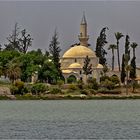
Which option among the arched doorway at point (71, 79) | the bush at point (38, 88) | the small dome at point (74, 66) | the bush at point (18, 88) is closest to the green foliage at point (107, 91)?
the bush at point (38, 88)

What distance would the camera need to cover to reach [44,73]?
123 m

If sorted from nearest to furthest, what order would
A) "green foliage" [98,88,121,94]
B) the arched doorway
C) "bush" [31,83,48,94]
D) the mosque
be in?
1. "bush" [31,83,48,94]
2. "green foliage" [98,88,121,94]
3. the arched doorway
4. the mosque

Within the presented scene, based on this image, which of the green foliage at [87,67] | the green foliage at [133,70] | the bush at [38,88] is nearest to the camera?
the bush at [38,88]

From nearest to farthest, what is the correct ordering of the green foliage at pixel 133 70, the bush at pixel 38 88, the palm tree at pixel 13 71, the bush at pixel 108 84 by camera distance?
the bush at pixel 38 88
the bush at pixel 108 84
the palm tree at pixel 13 71
the green foliage at pixel 133 70

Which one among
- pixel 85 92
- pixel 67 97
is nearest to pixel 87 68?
pixel 85 92

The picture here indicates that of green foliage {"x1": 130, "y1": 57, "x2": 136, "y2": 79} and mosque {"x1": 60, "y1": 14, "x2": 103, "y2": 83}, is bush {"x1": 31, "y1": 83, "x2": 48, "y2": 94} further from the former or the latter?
mosque {"x1": 60, "y1": 14, "x2": 103, "y2": 83}

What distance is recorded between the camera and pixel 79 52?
14100 centimetres

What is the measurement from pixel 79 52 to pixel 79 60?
1790 millimetres

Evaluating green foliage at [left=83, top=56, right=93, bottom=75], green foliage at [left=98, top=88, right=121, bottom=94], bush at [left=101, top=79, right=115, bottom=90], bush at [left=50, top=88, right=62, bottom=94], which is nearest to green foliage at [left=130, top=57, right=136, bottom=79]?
bush at [left=101, top=79, right=115, bottom=90]

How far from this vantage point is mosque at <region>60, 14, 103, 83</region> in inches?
5389

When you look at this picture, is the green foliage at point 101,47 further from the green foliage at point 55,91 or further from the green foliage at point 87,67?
the green foliage at point 55,91

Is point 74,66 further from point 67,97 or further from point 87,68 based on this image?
point 67,97

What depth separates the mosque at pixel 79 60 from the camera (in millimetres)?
136875

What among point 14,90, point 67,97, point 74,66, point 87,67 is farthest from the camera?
point 74,66
